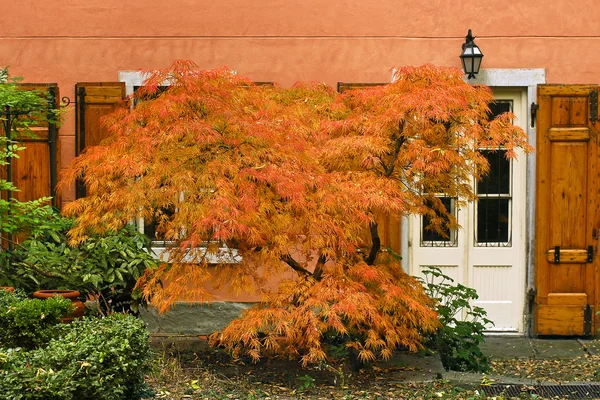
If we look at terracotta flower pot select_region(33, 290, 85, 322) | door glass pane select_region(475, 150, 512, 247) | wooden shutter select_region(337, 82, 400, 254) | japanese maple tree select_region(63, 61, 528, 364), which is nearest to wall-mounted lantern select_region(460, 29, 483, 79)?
door glass pane select_region(475, 150, 512, 247)

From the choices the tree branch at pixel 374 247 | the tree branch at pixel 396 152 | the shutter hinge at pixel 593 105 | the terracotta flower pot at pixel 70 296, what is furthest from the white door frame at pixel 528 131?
the terracotta flower pot at pixel 70 296

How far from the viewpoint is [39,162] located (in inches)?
313

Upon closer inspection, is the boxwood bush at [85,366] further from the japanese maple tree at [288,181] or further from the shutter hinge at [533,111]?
the shutter hinge at [533,111]

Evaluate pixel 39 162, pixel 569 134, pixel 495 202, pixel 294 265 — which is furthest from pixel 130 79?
pixel 569 134

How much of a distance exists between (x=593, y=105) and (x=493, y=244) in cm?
160

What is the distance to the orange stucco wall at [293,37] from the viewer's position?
324 inches

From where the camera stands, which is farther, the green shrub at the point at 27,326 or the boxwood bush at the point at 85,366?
the green shrub at the point at 27,326

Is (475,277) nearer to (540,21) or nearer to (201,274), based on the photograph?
(540,21)

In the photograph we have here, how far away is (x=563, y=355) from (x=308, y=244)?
10.2 ft

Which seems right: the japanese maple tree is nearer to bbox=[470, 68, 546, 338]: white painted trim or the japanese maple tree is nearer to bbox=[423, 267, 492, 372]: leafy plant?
bbox=[423, 267, 492, 372]: leafy plant

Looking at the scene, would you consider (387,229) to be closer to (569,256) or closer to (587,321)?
(569,256)

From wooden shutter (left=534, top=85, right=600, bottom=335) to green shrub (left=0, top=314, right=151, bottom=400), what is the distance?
4306mm

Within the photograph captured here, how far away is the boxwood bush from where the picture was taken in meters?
4.68

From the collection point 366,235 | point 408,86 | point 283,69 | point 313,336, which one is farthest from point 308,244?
point 283,69
